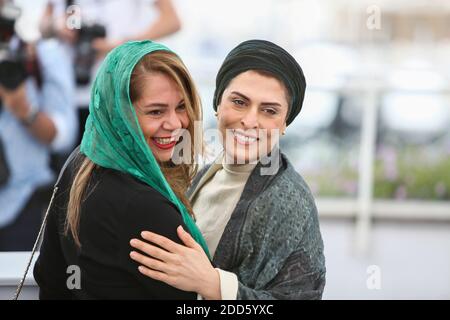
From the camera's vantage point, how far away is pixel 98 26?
298 cm

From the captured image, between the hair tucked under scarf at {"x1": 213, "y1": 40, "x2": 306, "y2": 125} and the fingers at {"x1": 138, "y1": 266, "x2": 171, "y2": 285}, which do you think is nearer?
the fingers at {"x1": 138, "y1": 266, "x2": 171, "y2": 285}

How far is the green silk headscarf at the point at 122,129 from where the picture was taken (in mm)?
1282

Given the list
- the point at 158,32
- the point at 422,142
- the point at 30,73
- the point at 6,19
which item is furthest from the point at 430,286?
the point at 6,19

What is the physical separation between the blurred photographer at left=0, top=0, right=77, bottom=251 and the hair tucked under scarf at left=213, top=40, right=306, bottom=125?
158 centimetres

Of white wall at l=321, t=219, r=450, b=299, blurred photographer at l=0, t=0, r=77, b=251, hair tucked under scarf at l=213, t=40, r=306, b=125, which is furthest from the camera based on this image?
white wall at l=321, t=219, r=450, b=299

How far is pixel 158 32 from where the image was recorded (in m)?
2.98

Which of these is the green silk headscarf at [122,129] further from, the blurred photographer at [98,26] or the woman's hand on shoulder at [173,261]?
the blurred photographer at [98,26]

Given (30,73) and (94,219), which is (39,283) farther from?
(30,73)

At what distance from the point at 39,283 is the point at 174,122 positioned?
0.48 m

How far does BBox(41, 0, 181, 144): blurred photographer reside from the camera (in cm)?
293

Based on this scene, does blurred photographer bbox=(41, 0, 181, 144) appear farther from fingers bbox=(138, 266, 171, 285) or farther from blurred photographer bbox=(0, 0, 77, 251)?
fingers bbox=(138, 266, 171, 285)

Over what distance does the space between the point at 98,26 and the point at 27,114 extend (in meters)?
0.48

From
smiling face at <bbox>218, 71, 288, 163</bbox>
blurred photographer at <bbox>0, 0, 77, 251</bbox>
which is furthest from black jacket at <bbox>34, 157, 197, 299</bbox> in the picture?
blurred photographer at <bbox>0, 0, 77, 251</bbox>

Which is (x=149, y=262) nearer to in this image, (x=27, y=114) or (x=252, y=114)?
(x=252, y=114)
